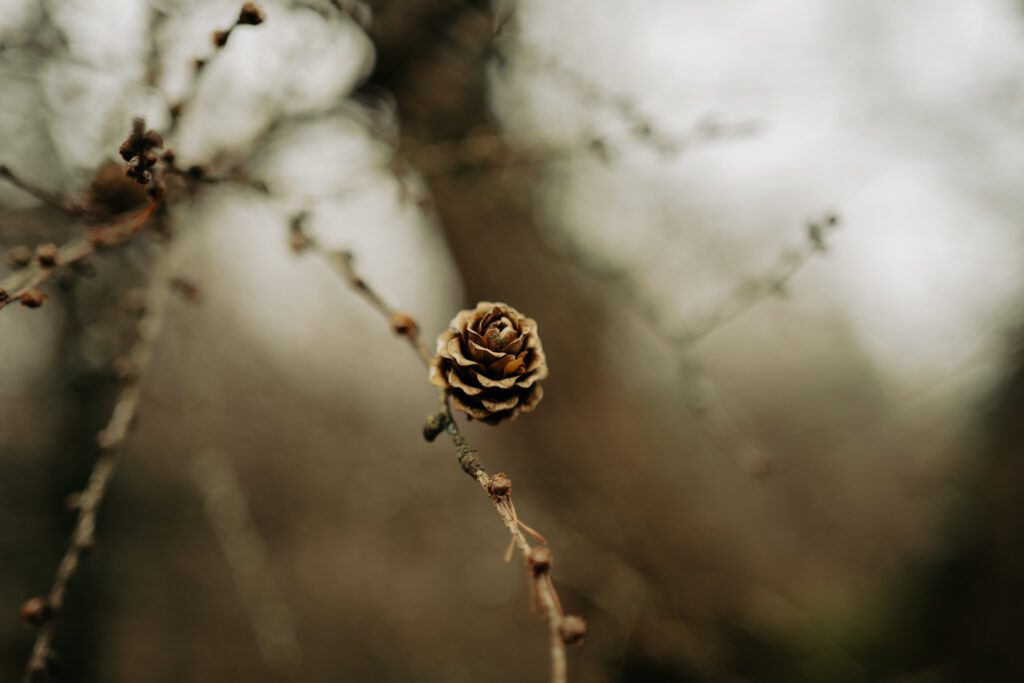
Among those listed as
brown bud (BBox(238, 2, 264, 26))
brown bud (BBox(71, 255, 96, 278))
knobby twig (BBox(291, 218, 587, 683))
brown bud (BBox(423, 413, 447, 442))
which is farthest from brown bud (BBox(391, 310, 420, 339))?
brown bud (BBox(71, 255, 96, 278))

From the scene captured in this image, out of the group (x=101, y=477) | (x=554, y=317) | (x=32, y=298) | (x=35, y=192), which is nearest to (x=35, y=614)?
(x=101, y=477)

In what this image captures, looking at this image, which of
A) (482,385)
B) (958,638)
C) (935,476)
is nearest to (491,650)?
(958,638)

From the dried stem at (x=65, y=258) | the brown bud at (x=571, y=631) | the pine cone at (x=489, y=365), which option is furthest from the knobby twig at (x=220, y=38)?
the brown bud at (x=571, y=631)

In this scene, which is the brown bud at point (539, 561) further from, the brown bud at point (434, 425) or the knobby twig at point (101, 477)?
the knobby twig at point (101, 477)

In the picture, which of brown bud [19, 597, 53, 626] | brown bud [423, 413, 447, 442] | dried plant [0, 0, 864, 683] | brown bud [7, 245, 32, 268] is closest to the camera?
dried plant [0, 0, 864, 683]

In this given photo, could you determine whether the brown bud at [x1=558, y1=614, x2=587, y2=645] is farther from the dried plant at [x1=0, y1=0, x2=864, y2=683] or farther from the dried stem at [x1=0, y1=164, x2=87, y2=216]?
the dried stem at [x1=0, y1=164, x2=87, y2=216]

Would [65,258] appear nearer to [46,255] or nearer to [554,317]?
[46,255]

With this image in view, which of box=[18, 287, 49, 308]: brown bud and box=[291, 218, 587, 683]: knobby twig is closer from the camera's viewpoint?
box=[291, 218, 587, 683]: knobby twig

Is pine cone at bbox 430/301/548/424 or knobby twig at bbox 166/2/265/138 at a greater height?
knobby twig at bbox 166/2/265/138
